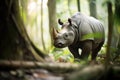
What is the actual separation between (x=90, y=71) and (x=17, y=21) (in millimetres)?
1256

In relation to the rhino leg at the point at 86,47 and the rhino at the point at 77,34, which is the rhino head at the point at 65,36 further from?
the rhino leg at the point at 86,47

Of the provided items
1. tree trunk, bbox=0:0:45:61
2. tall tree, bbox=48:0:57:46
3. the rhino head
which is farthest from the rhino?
tree trunk, bbox=0:0:45:61

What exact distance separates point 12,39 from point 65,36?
4.45m

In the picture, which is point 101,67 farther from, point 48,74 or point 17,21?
point 17,21

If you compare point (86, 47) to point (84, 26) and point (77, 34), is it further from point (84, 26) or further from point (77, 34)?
point (84, 26)

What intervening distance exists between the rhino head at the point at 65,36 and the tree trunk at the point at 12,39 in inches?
166

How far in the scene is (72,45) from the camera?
26.9ft

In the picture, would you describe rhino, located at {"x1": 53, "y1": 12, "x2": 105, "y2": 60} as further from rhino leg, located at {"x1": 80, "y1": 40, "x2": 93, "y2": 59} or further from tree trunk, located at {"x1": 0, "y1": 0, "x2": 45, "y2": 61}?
tree trunk, located at {"x1": 0, "y1": 0, "x2": 45, "y2": 61}

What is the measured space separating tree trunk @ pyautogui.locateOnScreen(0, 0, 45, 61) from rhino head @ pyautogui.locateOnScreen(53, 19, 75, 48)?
4.22 m

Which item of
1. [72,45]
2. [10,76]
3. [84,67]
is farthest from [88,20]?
[84,67]

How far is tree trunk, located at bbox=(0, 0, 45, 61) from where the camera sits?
3.40m

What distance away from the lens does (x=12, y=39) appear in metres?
3.42

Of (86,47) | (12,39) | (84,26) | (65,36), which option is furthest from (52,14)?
(12,39)

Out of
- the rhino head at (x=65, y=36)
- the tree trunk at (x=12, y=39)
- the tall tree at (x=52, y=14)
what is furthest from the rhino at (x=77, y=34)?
the tree trunk at (x=12, y=39)
